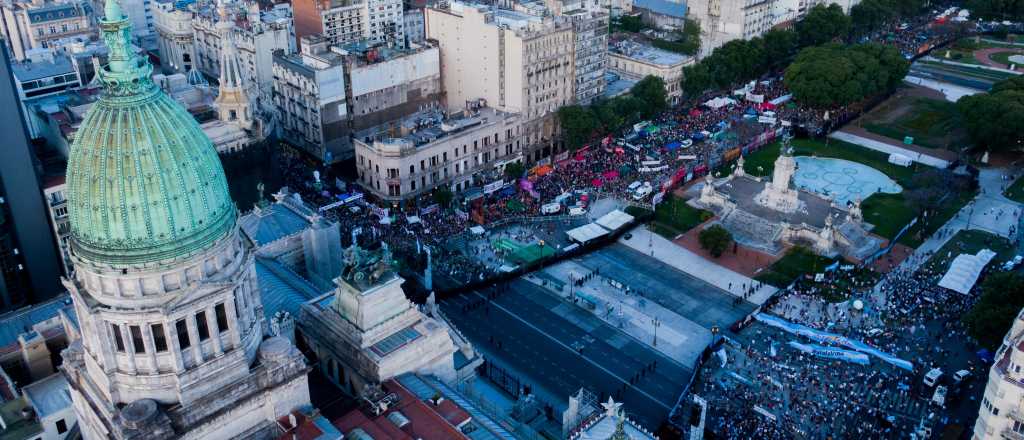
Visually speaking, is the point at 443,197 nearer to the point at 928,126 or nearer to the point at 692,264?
the point at 692,264

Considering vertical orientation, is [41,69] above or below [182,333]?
below

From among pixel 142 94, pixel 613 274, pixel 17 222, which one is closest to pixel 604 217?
pixel 613 274

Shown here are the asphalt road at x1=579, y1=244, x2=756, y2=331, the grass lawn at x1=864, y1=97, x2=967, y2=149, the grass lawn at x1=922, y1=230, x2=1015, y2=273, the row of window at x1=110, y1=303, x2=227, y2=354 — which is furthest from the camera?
the grass lawn at x1=864, y1=97, x2=967, y2=149

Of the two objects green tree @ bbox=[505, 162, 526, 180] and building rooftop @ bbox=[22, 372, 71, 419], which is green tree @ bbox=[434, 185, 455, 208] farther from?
building rooftop @ bbox=[22, 372, 71, 419]

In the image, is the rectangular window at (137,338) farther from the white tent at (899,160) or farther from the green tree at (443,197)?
the white tent at (899,160)

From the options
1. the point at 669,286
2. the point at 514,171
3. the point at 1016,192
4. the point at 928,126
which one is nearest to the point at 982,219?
the point at 1016,192

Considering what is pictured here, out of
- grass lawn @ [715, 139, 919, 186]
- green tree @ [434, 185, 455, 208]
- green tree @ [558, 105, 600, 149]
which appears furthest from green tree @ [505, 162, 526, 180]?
grass lawn @ [715, 139, 919, 186]
